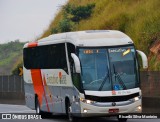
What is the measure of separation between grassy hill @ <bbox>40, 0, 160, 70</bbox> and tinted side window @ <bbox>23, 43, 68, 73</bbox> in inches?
286

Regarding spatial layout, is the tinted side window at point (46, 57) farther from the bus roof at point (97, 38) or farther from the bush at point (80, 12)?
the bush at point (80, 12)

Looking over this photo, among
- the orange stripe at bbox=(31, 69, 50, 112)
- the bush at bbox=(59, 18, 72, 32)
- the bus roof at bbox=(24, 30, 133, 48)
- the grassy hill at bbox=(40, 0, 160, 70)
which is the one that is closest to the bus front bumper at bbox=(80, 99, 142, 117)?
the bus roof at bbox=(24, 30, 133, 48)

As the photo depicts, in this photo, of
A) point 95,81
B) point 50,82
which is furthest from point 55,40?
point 95,81

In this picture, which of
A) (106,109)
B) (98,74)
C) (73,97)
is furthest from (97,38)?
(106,109)

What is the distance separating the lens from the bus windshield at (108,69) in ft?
77.4

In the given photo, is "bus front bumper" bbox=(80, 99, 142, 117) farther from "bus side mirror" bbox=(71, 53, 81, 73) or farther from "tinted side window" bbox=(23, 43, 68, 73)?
"tinted side window" bbox=(23, 43, 68, 73)

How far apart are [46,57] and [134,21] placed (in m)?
16.1

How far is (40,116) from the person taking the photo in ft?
100.0

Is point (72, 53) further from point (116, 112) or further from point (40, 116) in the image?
point (40, 116)

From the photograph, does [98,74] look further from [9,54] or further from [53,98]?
[9,54]

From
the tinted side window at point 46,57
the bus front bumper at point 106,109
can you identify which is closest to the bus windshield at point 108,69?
the bus front bumper at point 106,109

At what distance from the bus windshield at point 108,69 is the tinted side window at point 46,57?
1.75 metres

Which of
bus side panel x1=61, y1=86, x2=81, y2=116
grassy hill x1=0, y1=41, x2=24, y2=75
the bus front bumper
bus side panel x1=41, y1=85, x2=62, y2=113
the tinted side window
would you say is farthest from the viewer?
grassy hill x1=0, y1=41, x2=24, y2=75

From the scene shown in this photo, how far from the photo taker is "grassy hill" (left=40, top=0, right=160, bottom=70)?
3909 centimetres
